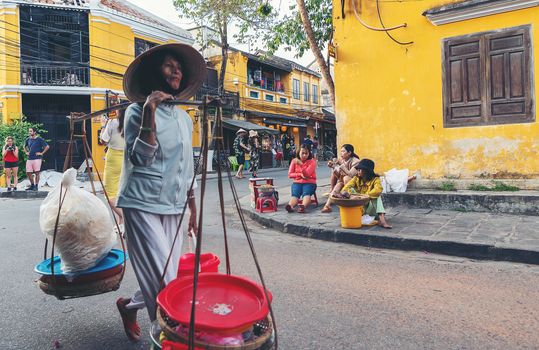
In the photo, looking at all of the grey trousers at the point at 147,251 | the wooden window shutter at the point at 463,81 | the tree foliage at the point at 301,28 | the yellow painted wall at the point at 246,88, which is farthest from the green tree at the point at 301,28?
the yellow painted wall at the point at 246,88

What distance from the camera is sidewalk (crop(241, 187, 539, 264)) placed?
16.1 ft

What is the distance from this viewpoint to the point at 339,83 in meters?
9.23

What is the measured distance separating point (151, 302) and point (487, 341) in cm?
212

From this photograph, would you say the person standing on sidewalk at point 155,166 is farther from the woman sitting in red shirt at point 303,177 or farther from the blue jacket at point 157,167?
the woman sitting in red shirt at point 303,177

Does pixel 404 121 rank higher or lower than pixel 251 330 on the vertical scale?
higher

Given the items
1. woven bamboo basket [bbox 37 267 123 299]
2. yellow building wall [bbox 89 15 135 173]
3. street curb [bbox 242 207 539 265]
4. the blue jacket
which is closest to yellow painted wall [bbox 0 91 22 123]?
yellow building wall [bbox 89 15 135 173]

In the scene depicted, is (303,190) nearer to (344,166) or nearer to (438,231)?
(344,166)

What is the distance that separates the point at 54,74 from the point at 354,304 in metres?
18.1

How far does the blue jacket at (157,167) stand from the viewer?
230 centimetres

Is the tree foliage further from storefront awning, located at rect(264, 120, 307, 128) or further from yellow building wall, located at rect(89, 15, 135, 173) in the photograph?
storefront awning, located at rect(264, 120, 307, 128)

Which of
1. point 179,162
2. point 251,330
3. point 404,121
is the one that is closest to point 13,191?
point 404,121

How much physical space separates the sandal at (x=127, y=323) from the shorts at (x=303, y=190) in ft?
18.3

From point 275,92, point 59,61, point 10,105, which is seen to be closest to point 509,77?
point 59,61

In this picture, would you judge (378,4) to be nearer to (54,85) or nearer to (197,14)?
(197,14)
